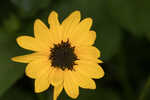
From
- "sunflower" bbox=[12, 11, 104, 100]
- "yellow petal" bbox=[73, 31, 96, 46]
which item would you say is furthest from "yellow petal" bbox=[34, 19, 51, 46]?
"yellow petal" bbox=[73, 31, 96, 46]

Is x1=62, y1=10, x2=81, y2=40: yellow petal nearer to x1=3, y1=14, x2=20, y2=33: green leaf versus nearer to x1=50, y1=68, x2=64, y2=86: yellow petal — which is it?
x1=50, y1=68, x2=64, y2=86: yellow petal

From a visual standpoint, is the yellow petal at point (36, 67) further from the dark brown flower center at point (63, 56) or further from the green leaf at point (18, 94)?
the green leaf at point (18, 94)

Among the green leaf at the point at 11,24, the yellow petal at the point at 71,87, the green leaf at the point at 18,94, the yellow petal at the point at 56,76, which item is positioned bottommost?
the green leaf at the point at 18,94

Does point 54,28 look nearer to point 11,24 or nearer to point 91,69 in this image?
point 91,69

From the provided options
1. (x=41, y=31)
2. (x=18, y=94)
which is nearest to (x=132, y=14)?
(x=41, y=31)

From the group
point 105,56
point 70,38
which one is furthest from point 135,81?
point 70,38

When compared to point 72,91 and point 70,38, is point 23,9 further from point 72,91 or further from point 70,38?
point 72,91

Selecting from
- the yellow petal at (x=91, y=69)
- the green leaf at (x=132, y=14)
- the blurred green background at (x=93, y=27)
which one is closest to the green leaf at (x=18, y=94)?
the blurred green background at (x=93, y=27)
